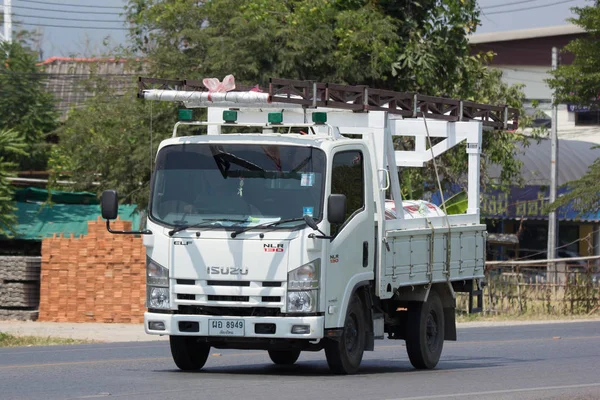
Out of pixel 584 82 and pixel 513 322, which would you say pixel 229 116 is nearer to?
pixel 513 322

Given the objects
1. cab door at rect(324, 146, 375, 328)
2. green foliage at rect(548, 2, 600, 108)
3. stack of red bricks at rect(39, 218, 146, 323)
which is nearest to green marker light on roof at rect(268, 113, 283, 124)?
cab door at rect(324, 146, 375, 328)

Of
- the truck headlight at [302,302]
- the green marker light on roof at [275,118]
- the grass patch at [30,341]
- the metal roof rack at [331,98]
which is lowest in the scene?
the grass patch at [30,341]

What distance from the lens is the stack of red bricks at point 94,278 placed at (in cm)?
2517

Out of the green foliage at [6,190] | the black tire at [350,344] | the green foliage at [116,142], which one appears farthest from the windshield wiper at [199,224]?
the green foliage at [6,190]

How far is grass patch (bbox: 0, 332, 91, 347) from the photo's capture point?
19.2 metres

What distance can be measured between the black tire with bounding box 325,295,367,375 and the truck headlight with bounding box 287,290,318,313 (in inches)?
29.7

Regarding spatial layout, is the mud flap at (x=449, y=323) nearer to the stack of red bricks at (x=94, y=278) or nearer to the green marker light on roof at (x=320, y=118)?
the green marker light on roof at (x=320, y=118)

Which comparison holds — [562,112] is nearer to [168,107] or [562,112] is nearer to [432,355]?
[168,107]

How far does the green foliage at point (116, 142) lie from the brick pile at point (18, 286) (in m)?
4.48

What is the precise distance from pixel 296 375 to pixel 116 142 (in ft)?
62.3

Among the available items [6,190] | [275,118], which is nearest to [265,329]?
[275,118]

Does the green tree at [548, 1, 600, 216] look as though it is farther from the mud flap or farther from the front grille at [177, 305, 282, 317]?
the front grille at [177, 305, 282, 317]

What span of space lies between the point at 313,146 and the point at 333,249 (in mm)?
1115

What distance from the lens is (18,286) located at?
2638 centimetres
